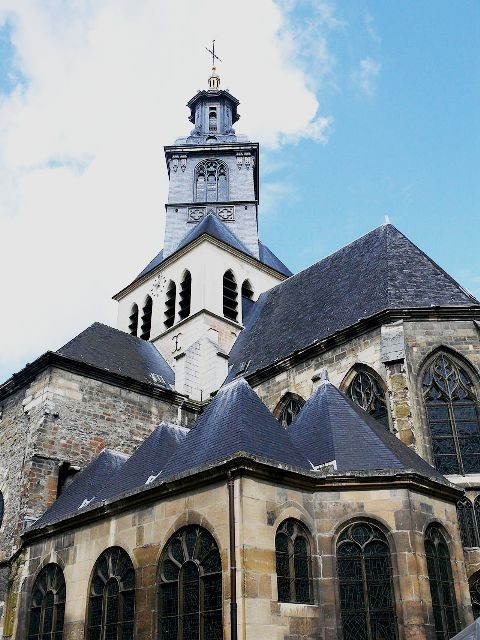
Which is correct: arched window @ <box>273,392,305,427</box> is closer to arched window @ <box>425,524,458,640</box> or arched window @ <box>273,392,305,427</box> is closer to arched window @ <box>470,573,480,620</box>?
arched window @ <box>470,573,480,620</box>

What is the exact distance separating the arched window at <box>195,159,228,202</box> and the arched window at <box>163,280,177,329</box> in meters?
4.33

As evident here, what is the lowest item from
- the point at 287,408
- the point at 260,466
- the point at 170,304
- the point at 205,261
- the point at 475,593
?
the point at 475,593

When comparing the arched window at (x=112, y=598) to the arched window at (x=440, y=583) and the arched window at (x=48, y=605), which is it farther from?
the arched window at (x=440, y=583)

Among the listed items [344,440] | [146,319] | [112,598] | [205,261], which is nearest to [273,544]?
[344,440]

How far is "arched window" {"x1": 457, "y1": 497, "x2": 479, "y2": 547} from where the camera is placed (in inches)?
443

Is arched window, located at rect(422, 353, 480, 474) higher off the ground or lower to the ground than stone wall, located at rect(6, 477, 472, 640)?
higher

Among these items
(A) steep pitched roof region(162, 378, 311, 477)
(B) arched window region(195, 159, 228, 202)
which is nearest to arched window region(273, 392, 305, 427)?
(A) steep pitched roof region(162, 378, 311, 477)

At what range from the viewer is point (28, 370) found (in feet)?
52.5

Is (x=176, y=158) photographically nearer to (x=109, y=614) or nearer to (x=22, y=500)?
(x=22, y=500)

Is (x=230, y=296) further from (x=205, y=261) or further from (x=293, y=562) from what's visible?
(x=293, y=562)

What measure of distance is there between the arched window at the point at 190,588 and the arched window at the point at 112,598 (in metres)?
0.71

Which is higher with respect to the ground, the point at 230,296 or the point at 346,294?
the point at 230,296

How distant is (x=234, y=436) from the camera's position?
9297 millimetres

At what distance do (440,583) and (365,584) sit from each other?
43.1 inches
